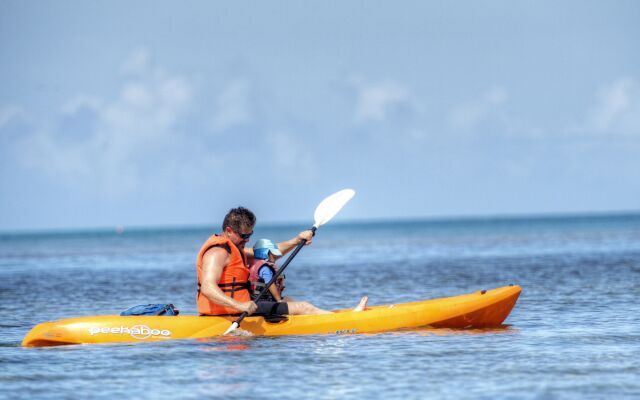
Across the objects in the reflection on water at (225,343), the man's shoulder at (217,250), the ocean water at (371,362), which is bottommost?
the ocean water at (371,362)

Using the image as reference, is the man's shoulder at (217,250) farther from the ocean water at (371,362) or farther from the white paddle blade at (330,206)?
the white paddle blade at (330,206)

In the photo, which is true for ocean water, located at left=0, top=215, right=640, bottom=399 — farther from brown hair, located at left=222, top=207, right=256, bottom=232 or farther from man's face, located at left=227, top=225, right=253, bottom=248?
brown hair, located at left=222, top=207, right=256, bottom=232

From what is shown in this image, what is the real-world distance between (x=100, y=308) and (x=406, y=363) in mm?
9043

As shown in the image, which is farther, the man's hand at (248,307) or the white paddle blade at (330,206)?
the white paddle blade at (330,206)

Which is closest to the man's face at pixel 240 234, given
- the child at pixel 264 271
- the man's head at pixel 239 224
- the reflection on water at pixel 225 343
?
the man's head at pixel 239 224

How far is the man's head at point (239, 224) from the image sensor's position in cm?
1097

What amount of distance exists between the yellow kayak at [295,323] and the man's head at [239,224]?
3.21 feet

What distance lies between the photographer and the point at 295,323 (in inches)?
460

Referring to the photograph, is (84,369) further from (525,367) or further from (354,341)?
(525,367)

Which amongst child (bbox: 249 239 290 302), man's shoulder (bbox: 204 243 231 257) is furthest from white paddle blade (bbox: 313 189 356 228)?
man's shoulder (bbox: 204 243 231 257)

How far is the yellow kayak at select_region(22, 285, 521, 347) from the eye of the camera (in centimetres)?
1141

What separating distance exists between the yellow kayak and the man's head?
38.5 inches

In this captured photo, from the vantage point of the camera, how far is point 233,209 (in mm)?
11062

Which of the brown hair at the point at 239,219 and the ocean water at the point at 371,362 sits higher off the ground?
the brown hair at the point at 239,219
